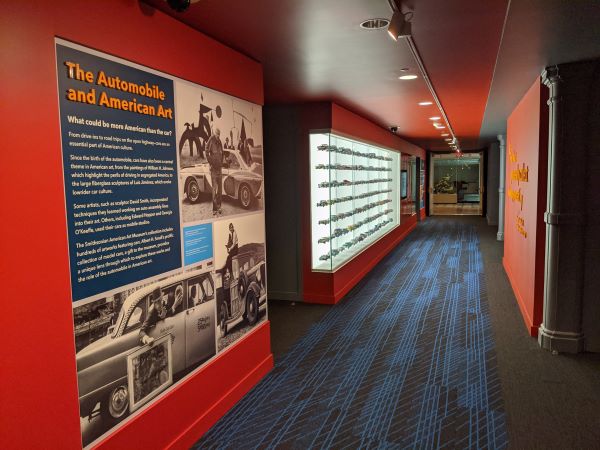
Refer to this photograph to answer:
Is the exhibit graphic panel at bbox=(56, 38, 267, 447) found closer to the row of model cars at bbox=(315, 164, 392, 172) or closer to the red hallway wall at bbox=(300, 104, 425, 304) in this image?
the red hallway wall at bbox=(300, 104, 425, 304)

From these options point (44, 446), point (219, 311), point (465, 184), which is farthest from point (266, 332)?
point (465, 184)

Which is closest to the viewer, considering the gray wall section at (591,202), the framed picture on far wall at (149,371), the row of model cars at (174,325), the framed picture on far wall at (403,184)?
the row of model cars at (174,325)

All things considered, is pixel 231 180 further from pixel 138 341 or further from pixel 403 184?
pixel 403 184

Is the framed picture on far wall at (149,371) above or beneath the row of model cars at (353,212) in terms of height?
beneath

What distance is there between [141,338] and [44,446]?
720 millimetres

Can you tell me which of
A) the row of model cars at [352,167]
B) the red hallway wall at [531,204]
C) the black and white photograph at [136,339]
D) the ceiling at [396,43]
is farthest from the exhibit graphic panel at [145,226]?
the red hallway wall at [531,204]

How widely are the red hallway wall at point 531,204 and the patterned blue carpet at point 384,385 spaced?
1.80ft

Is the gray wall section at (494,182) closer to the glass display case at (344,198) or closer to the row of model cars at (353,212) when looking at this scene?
the row of model cars at (353,212)

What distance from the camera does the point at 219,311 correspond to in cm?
352

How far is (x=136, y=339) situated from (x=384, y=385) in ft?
7.05

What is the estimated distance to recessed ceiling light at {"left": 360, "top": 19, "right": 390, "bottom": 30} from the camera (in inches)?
123

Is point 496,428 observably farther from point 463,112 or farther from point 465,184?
point 465,184

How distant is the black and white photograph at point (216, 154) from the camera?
3115mm

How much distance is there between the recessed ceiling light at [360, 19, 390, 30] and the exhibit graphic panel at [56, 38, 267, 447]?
1101 millimetres
